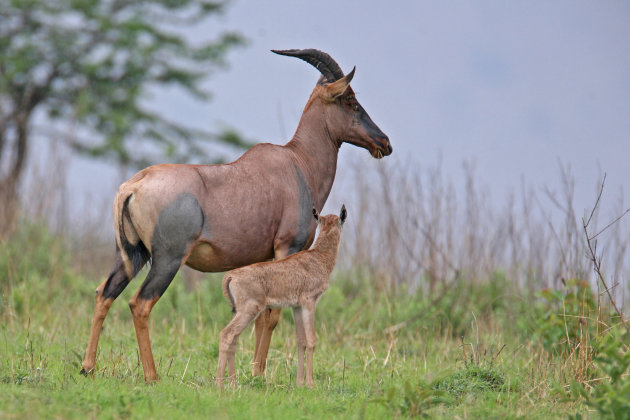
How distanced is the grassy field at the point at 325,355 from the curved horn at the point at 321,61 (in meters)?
2.93

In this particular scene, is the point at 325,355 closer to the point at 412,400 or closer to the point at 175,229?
the point at 175,229

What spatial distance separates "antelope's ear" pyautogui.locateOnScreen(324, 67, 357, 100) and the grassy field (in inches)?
106

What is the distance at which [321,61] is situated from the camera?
25.9 feet

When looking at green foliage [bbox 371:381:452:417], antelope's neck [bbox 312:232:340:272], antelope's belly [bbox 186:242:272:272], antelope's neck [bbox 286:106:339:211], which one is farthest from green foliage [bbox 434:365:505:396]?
antelope's neck [bbox 286:106:339:211]

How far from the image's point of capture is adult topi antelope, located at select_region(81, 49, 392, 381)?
6598mm

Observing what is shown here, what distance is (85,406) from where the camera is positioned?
5.53 metres

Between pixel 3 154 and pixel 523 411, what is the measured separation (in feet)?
72.7

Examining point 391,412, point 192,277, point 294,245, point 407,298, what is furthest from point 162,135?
point 391,412

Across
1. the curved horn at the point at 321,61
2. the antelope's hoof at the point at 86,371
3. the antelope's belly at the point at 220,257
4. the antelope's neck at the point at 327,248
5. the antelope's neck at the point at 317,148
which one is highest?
the curved horn at the point at 321,61

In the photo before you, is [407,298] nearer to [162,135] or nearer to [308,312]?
[308,312]

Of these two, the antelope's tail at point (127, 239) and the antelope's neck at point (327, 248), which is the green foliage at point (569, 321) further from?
the antelope's tail at point (127, 239)

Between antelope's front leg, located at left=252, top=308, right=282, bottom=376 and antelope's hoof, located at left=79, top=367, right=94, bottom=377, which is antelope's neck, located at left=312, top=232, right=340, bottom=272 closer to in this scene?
antelope's front leg, located at left=252, top=308, right=282, bottom=376

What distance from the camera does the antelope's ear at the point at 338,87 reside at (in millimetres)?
7516

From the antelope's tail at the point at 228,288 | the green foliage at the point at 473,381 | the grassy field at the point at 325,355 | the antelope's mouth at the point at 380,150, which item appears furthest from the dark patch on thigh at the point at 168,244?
the green foliage at the point at 473,381
